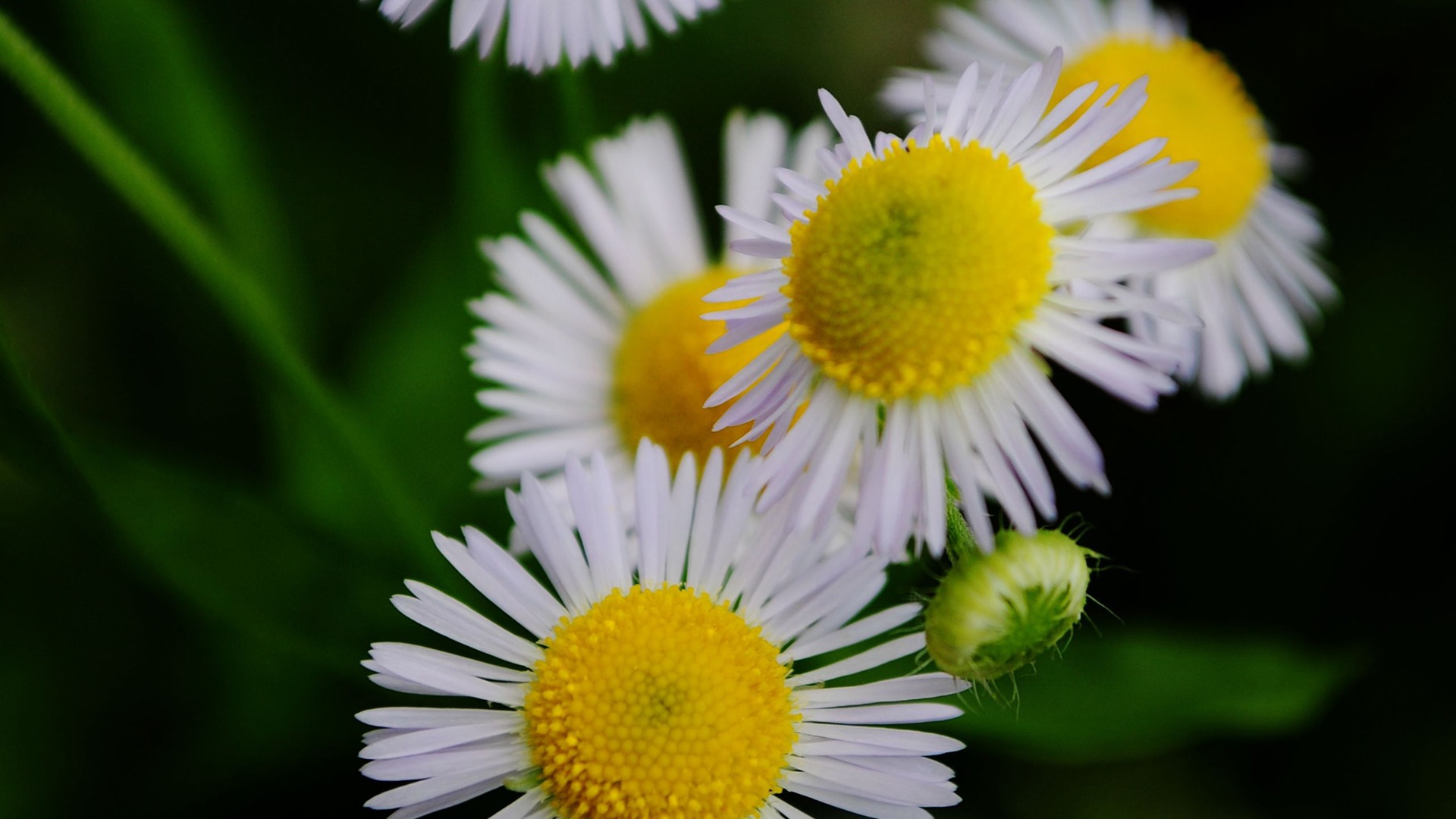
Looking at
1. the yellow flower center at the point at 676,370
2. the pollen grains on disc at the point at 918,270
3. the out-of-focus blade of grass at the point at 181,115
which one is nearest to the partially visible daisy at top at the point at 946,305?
the pollen grains on disc at the point at 918,270

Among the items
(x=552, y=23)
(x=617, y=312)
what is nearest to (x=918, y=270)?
(x=552, y=23)

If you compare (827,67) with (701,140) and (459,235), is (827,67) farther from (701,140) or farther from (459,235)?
(459,235)

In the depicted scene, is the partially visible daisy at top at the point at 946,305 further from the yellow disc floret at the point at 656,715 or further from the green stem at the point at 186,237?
the green stem at the point at 186,237

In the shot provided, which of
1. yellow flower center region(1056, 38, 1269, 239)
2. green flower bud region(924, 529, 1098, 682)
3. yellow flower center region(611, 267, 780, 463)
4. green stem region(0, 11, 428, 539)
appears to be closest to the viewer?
green flower bud region(924, 529, 1098, 682)

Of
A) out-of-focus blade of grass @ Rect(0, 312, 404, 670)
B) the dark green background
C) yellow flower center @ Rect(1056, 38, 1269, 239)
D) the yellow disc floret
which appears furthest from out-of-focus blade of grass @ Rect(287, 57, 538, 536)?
yellow flower center @ Rect(1056, 38, 1269, 239)

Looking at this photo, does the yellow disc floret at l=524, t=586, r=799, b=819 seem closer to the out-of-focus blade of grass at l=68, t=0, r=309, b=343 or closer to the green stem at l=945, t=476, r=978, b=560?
the green stem at l=945, t=476, r=978, b=560

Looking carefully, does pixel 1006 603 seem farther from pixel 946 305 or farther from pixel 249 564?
pixel 249 564
